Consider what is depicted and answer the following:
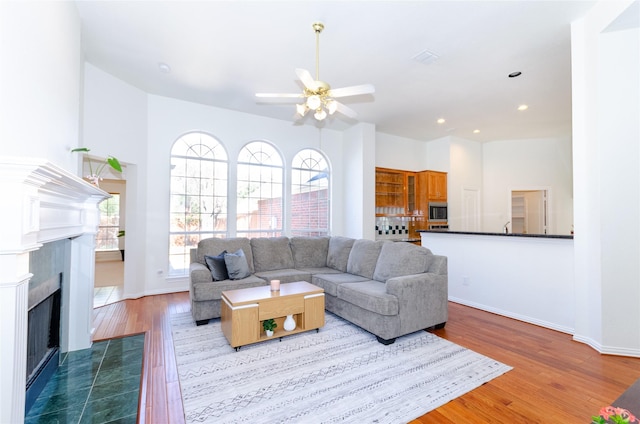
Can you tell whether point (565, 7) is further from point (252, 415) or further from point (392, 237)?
Result: point (392, 237)

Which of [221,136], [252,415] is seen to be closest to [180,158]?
[221,136]

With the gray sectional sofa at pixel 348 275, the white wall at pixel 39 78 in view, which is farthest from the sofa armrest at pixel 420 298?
the white wall at pixel 39 78

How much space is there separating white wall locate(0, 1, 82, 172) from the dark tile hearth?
1.65 metres

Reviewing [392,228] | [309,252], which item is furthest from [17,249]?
[392,228]

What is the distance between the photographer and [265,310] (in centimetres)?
277

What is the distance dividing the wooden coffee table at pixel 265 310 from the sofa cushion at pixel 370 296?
1.08ft

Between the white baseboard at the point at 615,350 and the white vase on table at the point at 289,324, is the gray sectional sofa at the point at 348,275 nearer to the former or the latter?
the white vase on table at the point at 289,324

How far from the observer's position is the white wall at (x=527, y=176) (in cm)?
659

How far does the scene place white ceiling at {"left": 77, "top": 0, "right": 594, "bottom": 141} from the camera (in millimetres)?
2678

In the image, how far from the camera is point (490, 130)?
6.23 metres

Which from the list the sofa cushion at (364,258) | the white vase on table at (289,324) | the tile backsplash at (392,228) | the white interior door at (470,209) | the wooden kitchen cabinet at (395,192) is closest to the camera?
the white vase on table at (289,324)

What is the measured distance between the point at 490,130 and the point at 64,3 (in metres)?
7.02

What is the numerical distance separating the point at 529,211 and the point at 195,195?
7846 mm

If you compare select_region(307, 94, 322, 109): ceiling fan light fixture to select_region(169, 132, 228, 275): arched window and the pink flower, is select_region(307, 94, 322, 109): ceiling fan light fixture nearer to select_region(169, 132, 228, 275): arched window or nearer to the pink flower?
the pink flower
